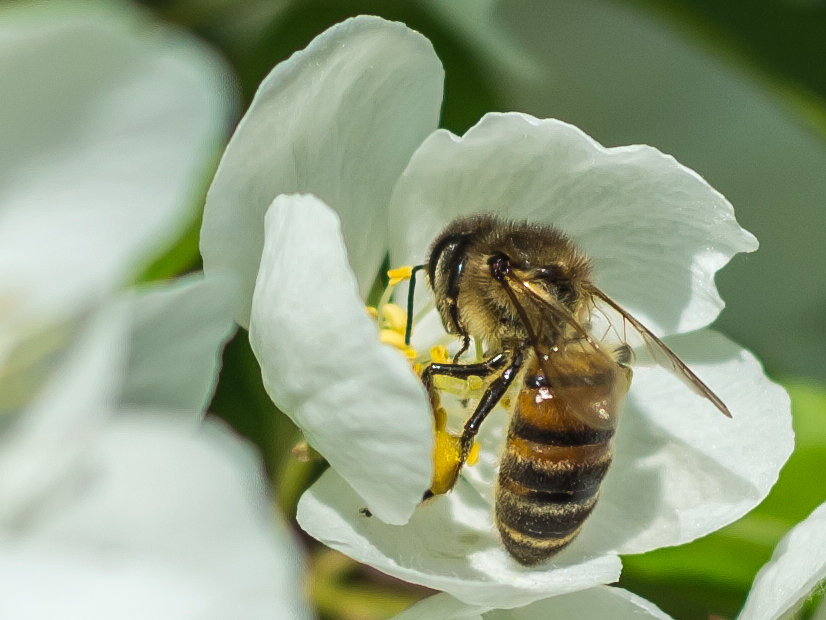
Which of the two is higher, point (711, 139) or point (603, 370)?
point (603, 370)

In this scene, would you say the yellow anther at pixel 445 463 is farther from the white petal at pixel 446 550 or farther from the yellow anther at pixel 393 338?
the yellow anther at pixel 393 338

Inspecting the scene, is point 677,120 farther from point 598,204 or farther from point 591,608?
point 591,608

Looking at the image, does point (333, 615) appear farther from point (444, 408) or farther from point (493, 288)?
point (493, 288)

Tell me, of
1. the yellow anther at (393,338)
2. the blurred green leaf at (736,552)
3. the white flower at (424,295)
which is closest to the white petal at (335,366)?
the white flower at (424,295)

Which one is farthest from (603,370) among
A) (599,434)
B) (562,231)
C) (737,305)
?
(737,305)

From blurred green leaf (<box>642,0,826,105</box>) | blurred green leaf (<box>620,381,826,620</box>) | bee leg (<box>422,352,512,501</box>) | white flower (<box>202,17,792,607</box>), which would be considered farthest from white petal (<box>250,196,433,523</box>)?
blurred green leaf (<box>642,0,826,105</box>)

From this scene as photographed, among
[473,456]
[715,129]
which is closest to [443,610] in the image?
[473,456]
